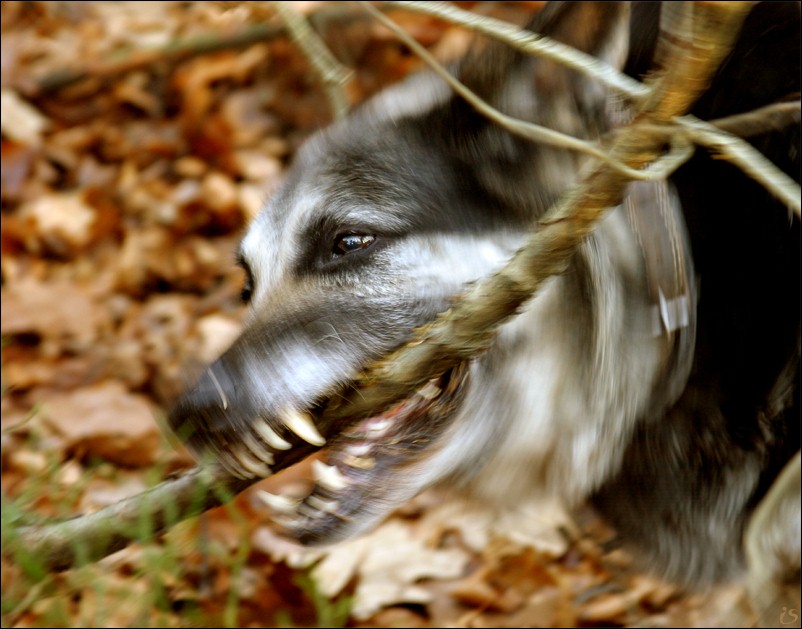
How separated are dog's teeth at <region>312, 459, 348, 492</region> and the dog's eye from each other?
48 centimetres

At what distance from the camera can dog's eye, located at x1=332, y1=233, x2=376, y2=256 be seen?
2172mm

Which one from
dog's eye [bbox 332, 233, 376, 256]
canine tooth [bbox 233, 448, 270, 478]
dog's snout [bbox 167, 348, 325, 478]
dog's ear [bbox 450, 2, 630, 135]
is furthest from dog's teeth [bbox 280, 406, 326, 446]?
dog's ear [bbox 450, 2, 630, 135]

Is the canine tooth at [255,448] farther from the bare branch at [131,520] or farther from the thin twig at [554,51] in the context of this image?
the thin twig at [554,51]

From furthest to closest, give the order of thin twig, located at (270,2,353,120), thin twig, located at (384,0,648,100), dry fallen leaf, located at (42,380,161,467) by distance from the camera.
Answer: dry fallen leaf, located at (42,380,161,467), thin twig, located at (270,2,353,120), thin twig, located at (384,0,648,100)

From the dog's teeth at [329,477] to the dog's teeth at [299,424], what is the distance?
20 centimetres

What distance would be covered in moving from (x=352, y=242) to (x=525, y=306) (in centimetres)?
42

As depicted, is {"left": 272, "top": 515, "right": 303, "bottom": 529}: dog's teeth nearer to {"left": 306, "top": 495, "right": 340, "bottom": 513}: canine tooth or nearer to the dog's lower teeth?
{"left": 306, "top": 495, "right": 340, "bottom": 513}: canine tooth

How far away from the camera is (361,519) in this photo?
2193 millimetres


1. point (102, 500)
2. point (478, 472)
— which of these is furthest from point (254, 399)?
point (102, 500)

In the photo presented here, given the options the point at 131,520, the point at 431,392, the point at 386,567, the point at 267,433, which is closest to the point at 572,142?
the point at 431,392

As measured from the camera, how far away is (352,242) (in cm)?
218

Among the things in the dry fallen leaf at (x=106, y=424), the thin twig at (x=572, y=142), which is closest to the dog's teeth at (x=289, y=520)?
the thin twig at (x=572, y=142)

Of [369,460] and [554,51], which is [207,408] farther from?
[554,51]

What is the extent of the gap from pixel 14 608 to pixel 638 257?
1854mm
